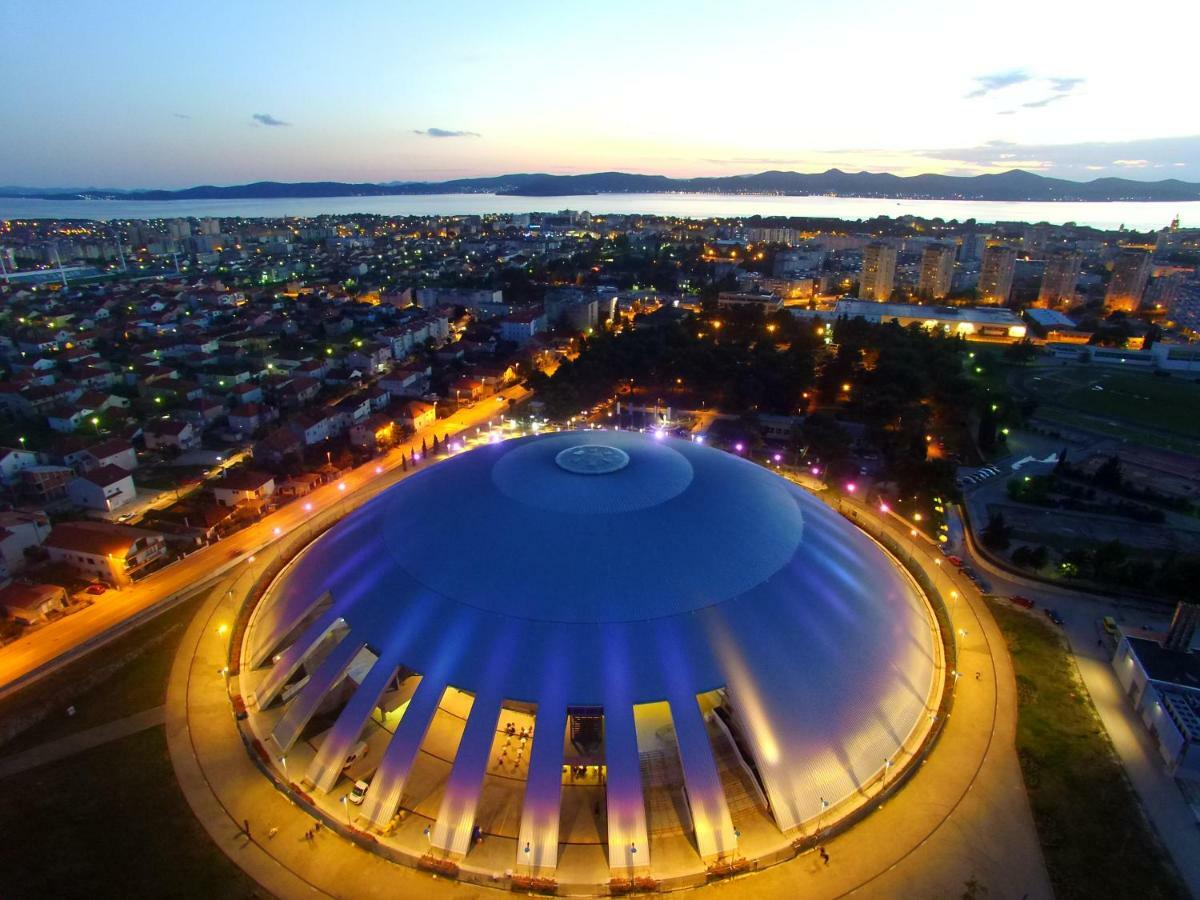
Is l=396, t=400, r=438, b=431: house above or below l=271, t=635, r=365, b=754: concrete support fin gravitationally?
below

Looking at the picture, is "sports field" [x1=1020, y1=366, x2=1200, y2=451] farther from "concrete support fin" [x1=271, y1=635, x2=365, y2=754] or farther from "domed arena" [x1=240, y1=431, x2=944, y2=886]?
"concrete support fin" [x1=271, y1=635, x2=365, y2=754]

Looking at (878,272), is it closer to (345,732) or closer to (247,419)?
(247,419)

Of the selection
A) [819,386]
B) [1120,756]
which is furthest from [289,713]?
[819,386]

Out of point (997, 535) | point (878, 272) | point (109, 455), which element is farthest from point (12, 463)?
point (878, 272)

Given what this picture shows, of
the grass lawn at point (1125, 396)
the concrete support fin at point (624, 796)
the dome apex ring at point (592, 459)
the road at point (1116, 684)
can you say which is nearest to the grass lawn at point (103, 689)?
the dome apex ring at point (592, 459)

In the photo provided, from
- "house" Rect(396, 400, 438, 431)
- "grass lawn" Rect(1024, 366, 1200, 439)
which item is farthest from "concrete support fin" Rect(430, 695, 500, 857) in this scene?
"grass lawn" Rect(1024, 366, 1200, 439)

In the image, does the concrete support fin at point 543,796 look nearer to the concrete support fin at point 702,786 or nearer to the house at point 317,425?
the concrete support fin at point 702,786
